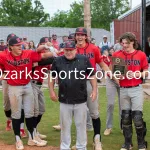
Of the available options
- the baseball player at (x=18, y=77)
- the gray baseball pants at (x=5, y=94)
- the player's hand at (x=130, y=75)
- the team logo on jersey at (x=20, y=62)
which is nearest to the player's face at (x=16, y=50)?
the baseball player at (x=18, y=77)

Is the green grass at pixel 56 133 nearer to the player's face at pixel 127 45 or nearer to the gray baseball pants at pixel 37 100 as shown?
the gray baseball pants at pixel 37 100

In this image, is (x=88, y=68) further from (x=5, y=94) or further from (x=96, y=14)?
(x=96, y=14)

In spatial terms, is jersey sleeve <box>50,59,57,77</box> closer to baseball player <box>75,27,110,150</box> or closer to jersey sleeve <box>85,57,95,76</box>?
jersey sleeve <box>85,57,95,76</box>

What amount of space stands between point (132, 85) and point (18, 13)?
48.4 metres

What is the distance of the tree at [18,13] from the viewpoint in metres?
51.9

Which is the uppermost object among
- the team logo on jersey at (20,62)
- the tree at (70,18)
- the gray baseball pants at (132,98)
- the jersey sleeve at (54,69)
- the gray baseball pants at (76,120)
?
the tree at (70,18)

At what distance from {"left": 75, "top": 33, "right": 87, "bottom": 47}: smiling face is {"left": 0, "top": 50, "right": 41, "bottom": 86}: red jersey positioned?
2.72ft

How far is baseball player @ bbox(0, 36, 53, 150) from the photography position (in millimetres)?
6008

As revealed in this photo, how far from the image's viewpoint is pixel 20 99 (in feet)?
20.1


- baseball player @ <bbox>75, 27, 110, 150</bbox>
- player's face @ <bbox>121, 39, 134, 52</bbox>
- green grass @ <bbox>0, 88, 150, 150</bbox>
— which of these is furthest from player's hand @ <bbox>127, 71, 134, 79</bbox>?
green grass @ <bbox>0, 88, 150, 150</bbox>

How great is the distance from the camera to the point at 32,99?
6250mm

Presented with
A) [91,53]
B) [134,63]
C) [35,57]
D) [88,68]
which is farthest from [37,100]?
[134,63]

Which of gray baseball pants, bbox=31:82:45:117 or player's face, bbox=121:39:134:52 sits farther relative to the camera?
gray baseball pants, bbox=31:82:45:117

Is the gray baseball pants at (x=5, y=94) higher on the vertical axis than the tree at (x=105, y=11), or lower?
lower
